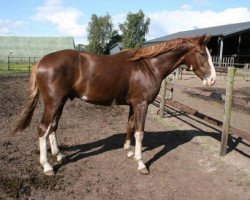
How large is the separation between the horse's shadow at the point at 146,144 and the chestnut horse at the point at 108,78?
423 millimetres

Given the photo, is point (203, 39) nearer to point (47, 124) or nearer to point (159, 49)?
point (159, 49)

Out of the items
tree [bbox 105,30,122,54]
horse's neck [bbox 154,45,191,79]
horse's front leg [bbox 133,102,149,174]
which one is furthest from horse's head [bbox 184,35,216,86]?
tree [bbox 105,30,122,54]

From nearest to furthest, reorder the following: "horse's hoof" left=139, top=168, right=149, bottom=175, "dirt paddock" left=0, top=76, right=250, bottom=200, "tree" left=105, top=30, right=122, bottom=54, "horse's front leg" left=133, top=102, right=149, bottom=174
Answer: "dirt paddock" left=0, top=76, right=250, bottom=200, "horse's hoof" left=139, top=168, right=149, bottom=175, "horse's front leg" left=133, top=102, right=149, bottom=174, "tree" left=105, top=30, right=122, bottom=54

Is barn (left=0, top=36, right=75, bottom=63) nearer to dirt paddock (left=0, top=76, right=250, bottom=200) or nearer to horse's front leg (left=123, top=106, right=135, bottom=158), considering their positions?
dirt paddock (left=0, top=76, right=250, bottom=200)

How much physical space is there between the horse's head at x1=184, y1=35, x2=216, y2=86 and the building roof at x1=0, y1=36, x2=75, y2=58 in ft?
151

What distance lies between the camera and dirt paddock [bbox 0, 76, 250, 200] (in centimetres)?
453

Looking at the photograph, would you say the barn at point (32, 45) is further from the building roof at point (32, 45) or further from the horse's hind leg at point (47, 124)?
the horse's hind leg at point (47, 124)

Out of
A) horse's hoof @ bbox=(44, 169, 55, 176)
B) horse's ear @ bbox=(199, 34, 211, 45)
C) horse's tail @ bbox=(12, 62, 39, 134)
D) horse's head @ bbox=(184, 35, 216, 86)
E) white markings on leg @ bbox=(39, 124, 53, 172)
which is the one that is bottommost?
horse's hoof @ bbox=(44, 169, 55, 176)

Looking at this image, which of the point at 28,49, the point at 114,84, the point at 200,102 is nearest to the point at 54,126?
the point at 114,84

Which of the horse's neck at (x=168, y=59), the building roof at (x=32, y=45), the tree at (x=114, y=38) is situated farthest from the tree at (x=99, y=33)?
the horse's neck at (x=168, y=59)

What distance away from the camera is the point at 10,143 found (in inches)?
245

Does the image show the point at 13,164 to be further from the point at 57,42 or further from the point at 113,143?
the point at 57,42

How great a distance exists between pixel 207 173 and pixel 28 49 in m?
48.6

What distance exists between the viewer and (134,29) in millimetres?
63625
